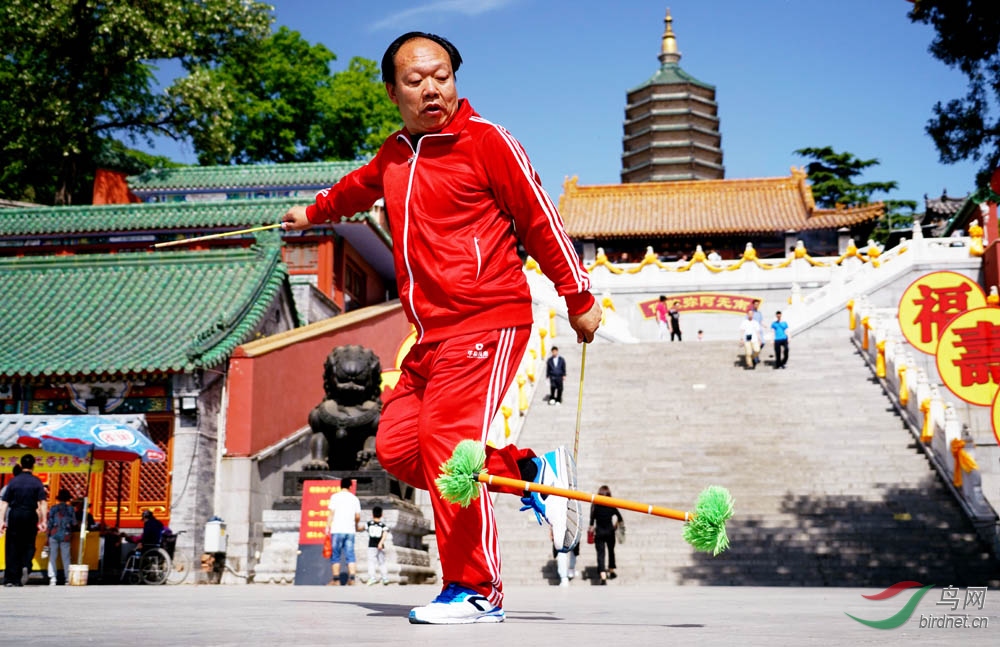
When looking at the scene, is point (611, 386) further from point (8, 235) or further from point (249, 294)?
point (8, 235)

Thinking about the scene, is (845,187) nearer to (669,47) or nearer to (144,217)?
(669,47)

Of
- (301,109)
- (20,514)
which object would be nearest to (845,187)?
Answer: (301,109)

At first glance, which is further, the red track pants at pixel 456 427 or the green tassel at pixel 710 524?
the red track pants at pixel 456 427

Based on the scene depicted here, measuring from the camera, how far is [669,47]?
54.2m

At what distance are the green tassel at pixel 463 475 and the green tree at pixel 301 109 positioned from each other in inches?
1095

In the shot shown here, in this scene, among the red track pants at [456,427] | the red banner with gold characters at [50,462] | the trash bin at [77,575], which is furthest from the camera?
the red banner with gold characters at [50,462]

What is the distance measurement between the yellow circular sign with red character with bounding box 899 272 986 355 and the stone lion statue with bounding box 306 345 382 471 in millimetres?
14564

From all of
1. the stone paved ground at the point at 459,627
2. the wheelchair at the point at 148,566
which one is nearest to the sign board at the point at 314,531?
the wheelchair at the point at 148,566

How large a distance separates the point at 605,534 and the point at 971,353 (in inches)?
191

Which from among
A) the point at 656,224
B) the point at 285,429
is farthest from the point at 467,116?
the point at 656,224

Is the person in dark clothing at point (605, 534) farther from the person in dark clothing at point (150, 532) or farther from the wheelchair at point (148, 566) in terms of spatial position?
the person in dark clothing at point (150, 532)

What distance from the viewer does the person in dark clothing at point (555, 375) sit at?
19.0 m

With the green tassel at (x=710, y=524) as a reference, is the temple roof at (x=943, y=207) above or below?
above

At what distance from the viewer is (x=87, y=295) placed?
1752 centimetres
